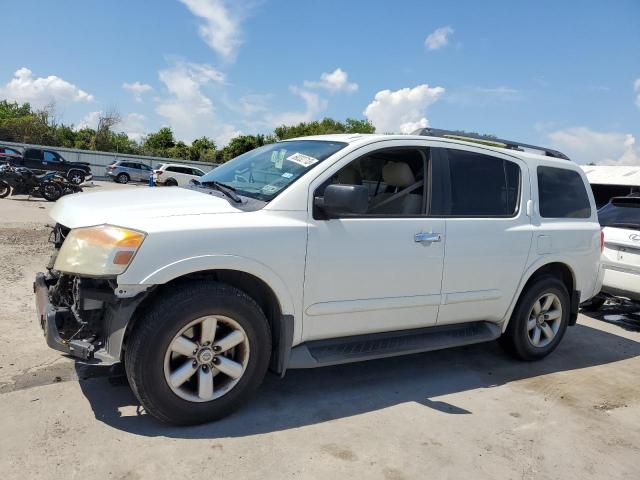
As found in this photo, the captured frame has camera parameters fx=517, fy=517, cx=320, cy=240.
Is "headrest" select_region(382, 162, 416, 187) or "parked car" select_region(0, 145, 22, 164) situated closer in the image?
"headrest" select_region(382, 162, 416, 187)

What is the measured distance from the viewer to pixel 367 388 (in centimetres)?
402

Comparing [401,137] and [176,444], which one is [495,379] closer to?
[401,137]

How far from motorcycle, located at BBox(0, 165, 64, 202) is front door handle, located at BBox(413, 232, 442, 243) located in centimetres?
1512

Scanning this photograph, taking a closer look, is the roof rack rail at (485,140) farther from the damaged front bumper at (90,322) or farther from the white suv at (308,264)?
the damaged front bumper at (90,322)

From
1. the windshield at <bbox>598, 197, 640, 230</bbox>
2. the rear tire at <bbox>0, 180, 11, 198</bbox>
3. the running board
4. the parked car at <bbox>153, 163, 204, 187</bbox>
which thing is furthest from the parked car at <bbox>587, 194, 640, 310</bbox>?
the parked car at <bbox>153, 163, 204, 187</bbox>

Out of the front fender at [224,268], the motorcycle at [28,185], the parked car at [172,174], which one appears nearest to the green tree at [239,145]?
the parked car at [172,174]

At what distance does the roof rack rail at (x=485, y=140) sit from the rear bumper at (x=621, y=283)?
2240 millimetres

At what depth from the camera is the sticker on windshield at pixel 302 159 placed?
3.65 meters

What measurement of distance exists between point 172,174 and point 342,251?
27.2 m

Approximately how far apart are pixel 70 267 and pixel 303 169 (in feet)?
5.24

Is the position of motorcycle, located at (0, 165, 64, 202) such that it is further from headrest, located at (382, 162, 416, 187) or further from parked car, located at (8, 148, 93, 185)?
headrest, located at (382, 162, 416, 187)

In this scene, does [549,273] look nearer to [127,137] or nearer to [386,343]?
[386,343]

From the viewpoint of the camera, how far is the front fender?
2910 mm

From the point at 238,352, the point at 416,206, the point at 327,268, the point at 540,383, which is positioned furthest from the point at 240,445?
the point at 540,383
